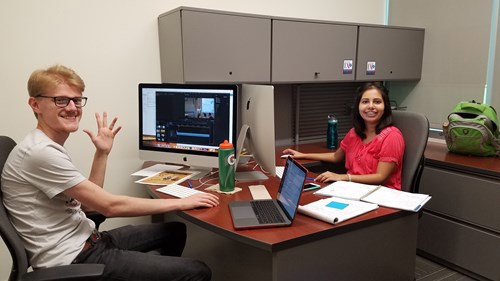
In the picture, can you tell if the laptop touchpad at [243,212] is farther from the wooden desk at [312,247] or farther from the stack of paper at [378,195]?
the stack of paper at [378,195]

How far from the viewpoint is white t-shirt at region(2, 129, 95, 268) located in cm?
136

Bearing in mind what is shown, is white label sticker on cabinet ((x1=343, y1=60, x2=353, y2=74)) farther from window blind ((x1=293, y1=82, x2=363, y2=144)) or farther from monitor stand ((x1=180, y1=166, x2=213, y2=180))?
monitor stand ((x1=180, y1=166, x2=213, y2=180))

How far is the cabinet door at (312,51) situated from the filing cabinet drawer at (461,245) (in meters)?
1.23

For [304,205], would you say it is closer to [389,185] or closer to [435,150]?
[389,185]

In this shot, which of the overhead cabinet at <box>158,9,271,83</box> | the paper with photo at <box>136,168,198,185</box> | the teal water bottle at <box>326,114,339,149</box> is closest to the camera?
the paper with photo at <box>136,168,198,185</box>

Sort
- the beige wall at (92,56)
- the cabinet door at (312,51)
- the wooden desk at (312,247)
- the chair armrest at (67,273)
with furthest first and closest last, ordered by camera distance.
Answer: the cabinet door at (312,51)
the beige wall at (92,56)
the wooden desk at (312,247)
the chair armrest at (67,273)

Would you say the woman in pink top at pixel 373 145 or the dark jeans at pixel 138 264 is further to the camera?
the woman in pink top at pixel 373 145

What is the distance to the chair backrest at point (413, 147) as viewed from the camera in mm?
2066

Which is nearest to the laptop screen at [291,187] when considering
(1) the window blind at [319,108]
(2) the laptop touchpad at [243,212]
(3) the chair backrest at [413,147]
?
(2) the laptop touchpad at [243,212]

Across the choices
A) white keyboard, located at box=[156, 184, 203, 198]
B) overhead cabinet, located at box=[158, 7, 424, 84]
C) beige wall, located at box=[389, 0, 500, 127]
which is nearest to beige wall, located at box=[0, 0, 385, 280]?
overhead cabinet, located at box=[158, 7, 424, 84]

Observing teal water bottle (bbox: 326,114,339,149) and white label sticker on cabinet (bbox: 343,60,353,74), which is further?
teal water bottle (bbox: 326,114,339,149)

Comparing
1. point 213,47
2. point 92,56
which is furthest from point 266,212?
point 92,56

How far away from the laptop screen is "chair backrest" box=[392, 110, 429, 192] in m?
0.83

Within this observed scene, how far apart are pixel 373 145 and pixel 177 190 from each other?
3.67 feet
